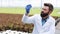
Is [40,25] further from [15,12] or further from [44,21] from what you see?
[15,12]

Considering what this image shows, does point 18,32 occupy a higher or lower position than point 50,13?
lower

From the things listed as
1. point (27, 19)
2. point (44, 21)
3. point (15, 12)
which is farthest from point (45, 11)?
point (15, 12)

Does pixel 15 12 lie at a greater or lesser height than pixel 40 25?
greater

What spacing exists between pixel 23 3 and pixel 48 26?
0.54 metres

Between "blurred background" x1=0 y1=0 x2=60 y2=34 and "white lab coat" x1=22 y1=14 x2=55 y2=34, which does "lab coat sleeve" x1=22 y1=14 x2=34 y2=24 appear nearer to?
"white lab coat" x1=22 y1=14 x2=55 y2=34

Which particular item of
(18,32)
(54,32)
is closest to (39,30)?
(54,32)

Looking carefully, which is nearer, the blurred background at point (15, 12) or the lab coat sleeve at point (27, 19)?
the lab coat sleeve at point (27, 19)

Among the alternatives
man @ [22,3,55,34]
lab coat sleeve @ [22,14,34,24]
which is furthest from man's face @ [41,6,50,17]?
lab coat sleeve @ [22,14,34,24]

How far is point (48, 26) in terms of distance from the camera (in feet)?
7.04

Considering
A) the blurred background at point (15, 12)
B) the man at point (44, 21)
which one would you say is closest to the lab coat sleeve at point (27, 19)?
the man at point (44, 21)

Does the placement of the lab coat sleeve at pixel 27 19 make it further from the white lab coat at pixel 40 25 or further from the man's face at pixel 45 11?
the man's face at pixel 45 11

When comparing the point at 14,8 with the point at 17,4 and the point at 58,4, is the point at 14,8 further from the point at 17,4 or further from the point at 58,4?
the point at 58,4

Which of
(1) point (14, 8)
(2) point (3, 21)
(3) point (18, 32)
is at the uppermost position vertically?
(1) point (14, 8)

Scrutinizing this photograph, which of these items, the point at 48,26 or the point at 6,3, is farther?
the point at 6,3
